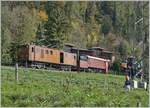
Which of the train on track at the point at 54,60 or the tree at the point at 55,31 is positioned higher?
the tree at the point at 55,31

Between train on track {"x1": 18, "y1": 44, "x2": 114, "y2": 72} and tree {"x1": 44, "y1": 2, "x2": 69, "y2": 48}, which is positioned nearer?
train on track {"x1": 18, "y1": 44, "x2": 114, "y2": 72}

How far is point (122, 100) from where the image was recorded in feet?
42.6

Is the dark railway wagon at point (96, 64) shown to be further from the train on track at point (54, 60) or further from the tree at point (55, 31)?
the tree at point (55, 31)

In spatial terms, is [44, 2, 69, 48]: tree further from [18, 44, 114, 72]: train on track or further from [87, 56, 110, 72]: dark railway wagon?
[18, 44, 114, 72]: train on track

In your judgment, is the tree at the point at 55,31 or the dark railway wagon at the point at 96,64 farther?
the tree at the point at 55,31

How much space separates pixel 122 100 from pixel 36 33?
1625 inches

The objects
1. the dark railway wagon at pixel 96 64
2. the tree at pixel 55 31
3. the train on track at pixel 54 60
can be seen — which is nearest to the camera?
the train on track at pixel 54 60

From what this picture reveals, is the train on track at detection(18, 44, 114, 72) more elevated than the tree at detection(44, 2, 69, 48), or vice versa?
the tree at detection(44, 2, 69, 48)

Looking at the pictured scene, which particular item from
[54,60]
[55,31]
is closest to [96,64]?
[55,31]

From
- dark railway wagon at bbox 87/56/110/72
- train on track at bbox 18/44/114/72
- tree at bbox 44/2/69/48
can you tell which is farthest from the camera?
tree at bbox 44/2/69/48

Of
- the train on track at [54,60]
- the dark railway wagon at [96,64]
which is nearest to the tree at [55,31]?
the dark railway wagon at [96,64]

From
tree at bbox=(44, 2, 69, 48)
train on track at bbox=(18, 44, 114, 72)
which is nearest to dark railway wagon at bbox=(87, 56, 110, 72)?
train on track at bbox=(18, 44, 114, 72)

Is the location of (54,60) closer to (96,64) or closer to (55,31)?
(96,64)

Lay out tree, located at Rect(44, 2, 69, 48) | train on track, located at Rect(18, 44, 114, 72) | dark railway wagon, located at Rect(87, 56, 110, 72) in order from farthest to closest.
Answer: tree, located at Rect(44, 2, 69, 48) → dark railway wagon, located at Rect(87, 56, 110, 72) → train on track, located at Rect(18, 44, 114, 72)
